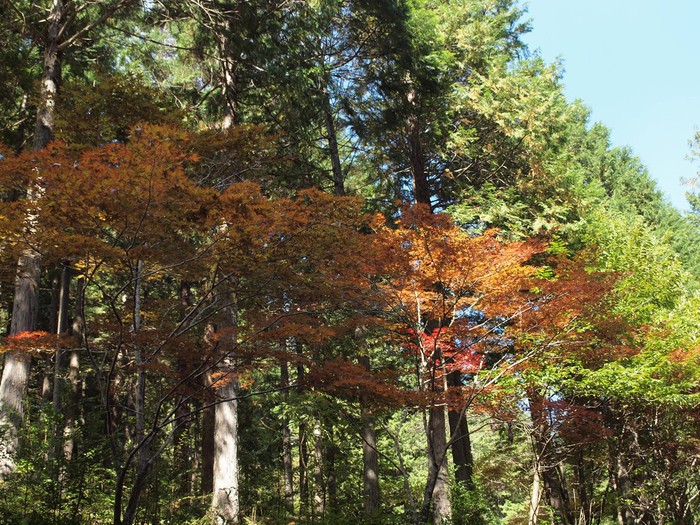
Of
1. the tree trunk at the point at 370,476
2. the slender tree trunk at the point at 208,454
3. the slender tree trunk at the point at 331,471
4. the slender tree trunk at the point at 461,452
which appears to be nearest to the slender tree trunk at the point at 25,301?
the slender tree trunk at the point at 208,454

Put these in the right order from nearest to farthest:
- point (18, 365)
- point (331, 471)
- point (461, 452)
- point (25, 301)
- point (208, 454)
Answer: point (18, 365) → point (25, 301) → point (208, 454) → point (461, 452) → point (331, 471)

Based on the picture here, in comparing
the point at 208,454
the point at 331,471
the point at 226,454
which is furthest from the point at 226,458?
the point at 331,471

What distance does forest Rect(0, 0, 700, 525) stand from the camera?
548cm

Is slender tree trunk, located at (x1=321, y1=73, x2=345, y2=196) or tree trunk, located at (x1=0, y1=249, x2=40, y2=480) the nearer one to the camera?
tree trunk, located at (x1=0, y1=249, x2=40, y2=480)

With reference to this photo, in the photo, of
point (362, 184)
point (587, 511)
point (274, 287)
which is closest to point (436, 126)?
point (362, 184)

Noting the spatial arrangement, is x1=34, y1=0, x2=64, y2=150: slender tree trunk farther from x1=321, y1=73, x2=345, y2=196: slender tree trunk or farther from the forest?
x1=321, y1=73, x2=345, y2=196: slender tree trunk

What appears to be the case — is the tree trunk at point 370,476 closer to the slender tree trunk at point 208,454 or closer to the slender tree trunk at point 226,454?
the slender tree trunk at point 226,454

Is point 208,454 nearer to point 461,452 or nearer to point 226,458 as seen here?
point 226,458

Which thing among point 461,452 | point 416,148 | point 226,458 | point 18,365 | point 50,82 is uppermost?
point 416,148

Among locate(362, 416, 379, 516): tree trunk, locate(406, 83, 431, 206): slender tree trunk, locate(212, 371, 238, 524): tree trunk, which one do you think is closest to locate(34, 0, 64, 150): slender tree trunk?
locate(212, 371, 238, 524): tree trunk

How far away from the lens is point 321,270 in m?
6.45

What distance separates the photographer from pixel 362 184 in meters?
15.7

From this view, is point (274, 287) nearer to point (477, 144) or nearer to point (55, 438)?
point (55, 438)

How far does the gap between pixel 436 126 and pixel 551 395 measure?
21.9 feet
